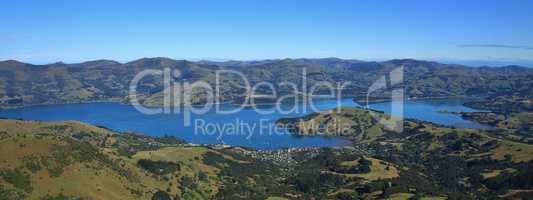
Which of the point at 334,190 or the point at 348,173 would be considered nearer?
the point at 334,190

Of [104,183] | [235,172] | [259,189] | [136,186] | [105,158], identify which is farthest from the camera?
[235,172]

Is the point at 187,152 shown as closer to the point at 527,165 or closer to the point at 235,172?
the point at 235,172

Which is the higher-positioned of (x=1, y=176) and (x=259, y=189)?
(x=1, y=176)

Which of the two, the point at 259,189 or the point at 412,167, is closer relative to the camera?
the point at 259,189

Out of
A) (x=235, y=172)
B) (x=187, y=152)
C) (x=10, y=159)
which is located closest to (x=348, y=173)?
(x=235, y=172)

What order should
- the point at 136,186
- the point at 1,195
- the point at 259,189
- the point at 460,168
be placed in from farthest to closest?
the point at 460,168, the point at 259,189, the point at 136,186, the point at 1,195

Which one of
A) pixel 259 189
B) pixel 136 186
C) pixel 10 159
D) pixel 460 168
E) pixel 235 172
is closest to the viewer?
pixel 10 159

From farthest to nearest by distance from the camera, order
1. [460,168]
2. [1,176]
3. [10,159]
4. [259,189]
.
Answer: [460,168] < [259,189] < [10,159] < [1,176]

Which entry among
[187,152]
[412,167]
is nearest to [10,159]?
[187,152]

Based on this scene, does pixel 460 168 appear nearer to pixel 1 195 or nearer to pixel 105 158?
pixel 105 158
